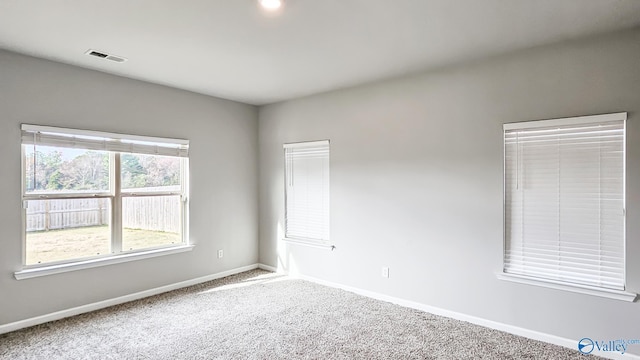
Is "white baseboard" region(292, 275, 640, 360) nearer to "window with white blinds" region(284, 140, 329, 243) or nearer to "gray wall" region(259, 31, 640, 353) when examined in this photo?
"gray wall" region(259, 31, 640, 353)

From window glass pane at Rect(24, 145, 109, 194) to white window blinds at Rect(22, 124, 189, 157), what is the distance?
0.09m

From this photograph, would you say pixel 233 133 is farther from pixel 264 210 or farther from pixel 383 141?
pixel 383 141

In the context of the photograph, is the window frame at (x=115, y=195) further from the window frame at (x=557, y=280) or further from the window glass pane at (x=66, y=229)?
the window frame at (x=557, y=280)

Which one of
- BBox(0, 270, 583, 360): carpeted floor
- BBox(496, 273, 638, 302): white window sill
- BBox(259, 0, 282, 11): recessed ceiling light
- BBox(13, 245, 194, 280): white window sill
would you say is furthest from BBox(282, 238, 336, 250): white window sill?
BBox(259, 0, 282, 11): recessed ceiling light

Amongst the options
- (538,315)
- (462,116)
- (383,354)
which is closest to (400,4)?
(462,116)

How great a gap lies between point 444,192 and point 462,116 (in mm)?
774

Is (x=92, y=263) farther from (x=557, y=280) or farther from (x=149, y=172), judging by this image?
(x=557, y=280)

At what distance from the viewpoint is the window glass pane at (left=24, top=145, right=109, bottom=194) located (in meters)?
3.24

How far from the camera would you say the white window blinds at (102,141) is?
3.22 metres

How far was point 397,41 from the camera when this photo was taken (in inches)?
112

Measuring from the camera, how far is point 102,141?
365cm

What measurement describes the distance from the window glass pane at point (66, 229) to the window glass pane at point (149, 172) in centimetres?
35

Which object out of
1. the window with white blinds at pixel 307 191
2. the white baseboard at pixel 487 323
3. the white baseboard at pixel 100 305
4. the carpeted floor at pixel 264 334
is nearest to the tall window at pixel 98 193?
the white baseboard at pixel 100 305

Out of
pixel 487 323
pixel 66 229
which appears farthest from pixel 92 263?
pixel 487 323
